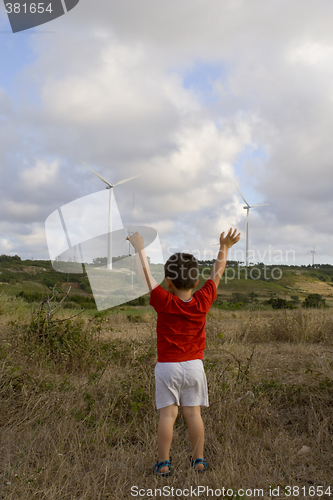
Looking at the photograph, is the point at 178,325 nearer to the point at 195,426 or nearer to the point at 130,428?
the point at 195,426

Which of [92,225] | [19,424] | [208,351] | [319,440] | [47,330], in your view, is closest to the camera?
[319,440]

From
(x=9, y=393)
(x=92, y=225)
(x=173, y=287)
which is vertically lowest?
(x=9, y=393)

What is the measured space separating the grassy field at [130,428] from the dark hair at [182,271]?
1.62 meters

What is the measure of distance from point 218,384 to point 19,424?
2435 mm

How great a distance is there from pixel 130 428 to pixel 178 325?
1724 millimetres

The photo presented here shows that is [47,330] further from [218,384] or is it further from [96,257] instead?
[218,384]

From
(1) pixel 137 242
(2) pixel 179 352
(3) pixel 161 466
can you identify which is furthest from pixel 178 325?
(3) pixel 161 466

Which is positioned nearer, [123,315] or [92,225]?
[92,225]

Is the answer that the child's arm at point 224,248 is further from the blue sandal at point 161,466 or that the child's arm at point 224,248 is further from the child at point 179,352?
the blue sandal at point 161,466

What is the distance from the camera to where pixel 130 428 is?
4238 millimetres

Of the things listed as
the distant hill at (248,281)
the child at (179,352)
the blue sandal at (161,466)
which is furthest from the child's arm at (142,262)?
the distant hill at (248,281)

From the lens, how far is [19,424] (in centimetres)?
421

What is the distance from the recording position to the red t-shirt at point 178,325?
3258mm

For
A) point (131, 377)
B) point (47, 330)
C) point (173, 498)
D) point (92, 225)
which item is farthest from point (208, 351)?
point (173, 498)
